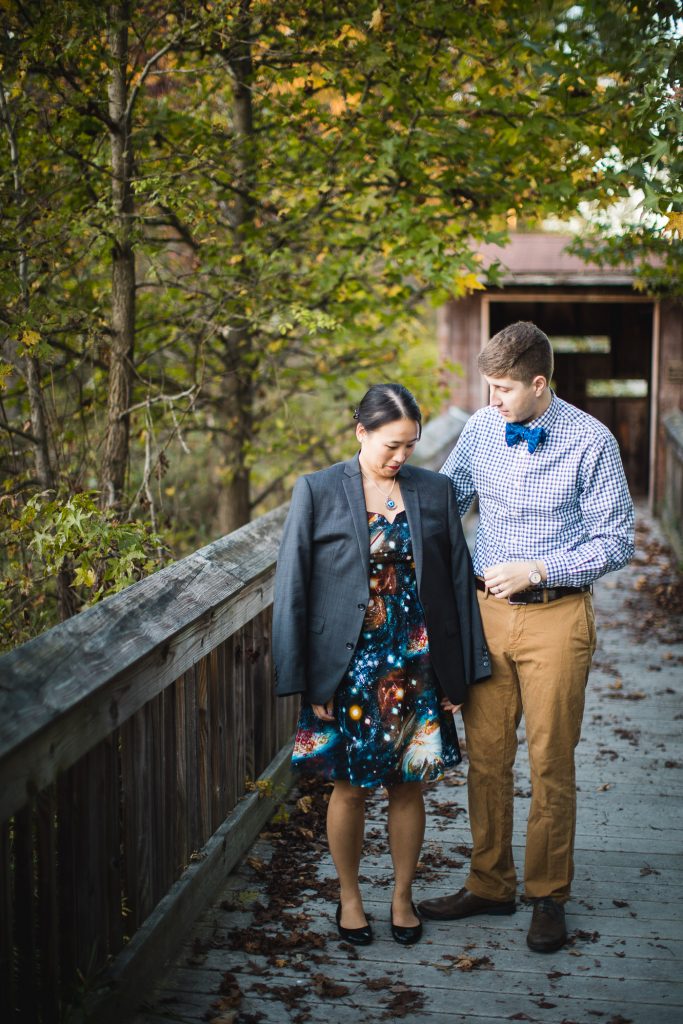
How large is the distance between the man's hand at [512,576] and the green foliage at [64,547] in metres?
1.41

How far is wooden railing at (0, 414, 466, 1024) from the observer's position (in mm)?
2203

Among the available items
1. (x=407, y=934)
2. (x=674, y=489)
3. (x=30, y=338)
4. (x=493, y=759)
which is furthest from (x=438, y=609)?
(x=674, y=489)

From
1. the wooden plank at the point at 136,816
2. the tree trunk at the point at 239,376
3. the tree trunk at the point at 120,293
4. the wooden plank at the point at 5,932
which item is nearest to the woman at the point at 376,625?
the wooden plank at the point at 136,816

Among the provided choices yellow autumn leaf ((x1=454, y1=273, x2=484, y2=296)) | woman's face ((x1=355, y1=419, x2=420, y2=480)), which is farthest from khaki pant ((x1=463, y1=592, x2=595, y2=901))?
yellow autumn leaf ((x1=454, y1=273, x2=484, y2=296))

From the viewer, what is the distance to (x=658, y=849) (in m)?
3.96

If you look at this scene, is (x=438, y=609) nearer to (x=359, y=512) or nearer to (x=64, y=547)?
(x=359, y=512)

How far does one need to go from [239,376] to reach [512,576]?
4.93 metres

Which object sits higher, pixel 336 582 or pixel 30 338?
pixel 30 338

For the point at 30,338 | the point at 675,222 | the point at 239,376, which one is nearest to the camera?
Answer: the point at 675,222

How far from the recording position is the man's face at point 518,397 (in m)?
3.11

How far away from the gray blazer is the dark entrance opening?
13359mm

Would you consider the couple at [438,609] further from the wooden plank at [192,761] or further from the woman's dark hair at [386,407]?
the wooden plank at [192,761]

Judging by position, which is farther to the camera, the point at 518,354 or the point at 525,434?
the point at 525,434

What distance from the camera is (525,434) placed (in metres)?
3.19
